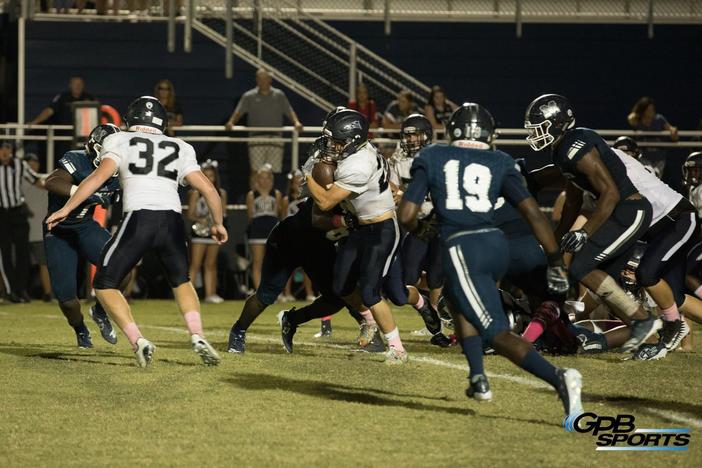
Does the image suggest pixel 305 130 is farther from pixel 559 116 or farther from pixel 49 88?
pixel 559 116

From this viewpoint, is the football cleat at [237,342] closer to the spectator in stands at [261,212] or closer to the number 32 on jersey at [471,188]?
the number 32 on jersey at [471,188]

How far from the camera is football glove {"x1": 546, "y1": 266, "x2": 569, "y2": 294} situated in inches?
263

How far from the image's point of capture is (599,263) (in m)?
8.26

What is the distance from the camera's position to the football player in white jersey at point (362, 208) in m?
8.72

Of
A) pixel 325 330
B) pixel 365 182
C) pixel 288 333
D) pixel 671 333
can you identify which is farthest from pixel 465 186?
pixel 325 330

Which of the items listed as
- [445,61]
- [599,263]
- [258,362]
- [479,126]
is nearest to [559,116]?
[599,263]

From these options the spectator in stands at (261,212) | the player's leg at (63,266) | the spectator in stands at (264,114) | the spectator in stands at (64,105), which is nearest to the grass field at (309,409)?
the player's leg at (63,266)

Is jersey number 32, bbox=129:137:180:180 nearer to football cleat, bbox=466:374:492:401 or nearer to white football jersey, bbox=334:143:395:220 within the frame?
white football jersey, bbox=334:143:395:220

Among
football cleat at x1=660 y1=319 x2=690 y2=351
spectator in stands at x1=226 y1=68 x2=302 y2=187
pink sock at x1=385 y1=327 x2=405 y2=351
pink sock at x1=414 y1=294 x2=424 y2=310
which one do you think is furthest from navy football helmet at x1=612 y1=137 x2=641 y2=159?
spectator in stands at x1=226 y1=68 x2=302 y2=187

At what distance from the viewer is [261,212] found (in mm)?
16172

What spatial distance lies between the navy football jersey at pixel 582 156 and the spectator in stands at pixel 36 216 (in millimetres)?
9800

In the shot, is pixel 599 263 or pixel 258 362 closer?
pixel 599 263

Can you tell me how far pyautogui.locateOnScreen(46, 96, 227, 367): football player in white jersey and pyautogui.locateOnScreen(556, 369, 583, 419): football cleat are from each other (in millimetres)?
2932

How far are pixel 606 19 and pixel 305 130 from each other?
19.2 ft
